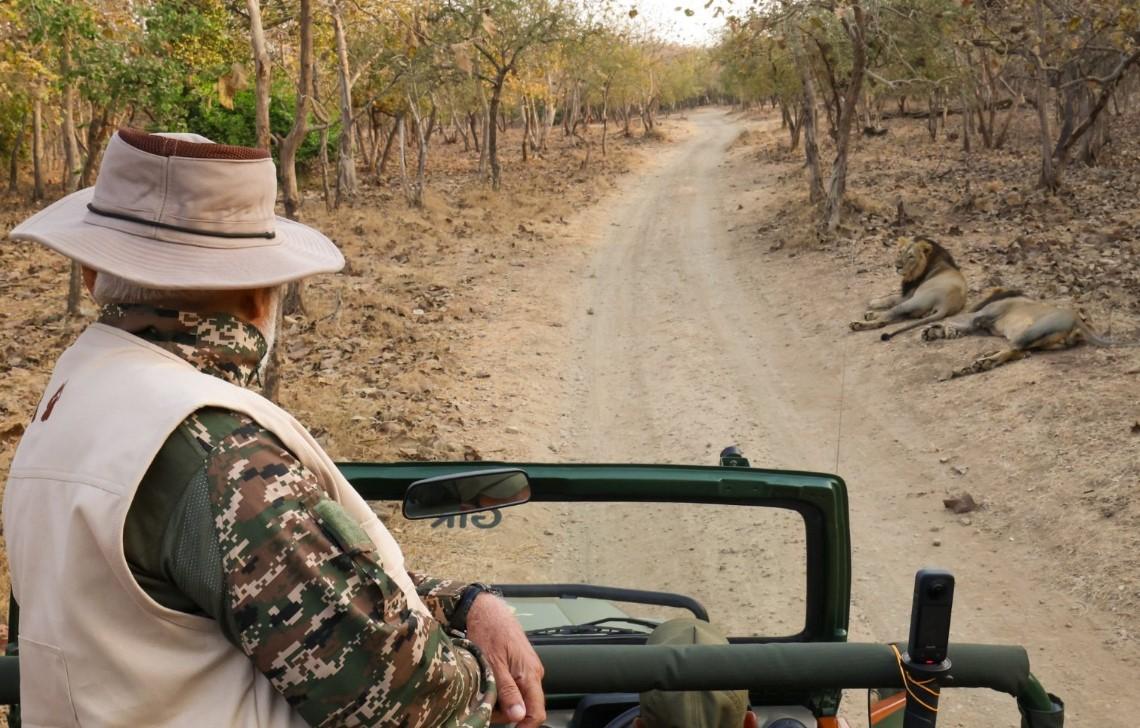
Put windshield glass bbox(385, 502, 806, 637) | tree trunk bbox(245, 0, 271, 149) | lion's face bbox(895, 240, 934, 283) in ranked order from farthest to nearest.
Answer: lion's face bbox(895, 240, 934, 283) → tree trunk bbox(245, 0, 271, 149) → windshield glass bbox(385, 502, 806, 637)

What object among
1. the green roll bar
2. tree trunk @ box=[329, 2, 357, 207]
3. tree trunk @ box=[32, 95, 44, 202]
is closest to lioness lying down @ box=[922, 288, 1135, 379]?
the green roll bar

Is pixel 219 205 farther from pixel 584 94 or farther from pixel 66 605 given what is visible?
pixel 584 94

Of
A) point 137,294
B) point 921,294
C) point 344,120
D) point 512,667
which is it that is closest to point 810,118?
point 921,294

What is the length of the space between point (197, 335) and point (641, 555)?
1.51 meters

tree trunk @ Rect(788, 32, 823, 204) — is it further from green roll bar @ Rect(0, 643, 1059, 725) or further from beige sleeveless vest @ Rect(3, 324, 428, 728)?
beige sleeveless vest @ Rect(3, 324, 428, 728)

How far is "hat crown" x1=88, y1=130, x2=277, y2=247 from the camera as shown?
143 centimetres

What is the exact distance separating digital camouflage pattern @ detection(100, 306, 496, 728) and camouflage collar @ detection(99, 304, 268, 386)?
179 millimetres

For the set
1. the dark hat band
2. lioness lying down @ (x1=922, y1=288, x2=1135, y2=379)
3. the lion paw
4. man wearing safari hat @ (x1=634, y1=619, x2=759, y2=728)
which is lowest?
the lion paw

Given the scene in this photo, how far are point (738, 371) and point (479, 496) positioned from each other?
351 inches

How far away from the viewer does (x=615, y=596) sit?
2.62 m

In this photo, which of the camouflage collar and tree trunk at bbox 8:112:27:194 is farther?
tree trunk at bbox 8:112:27:194

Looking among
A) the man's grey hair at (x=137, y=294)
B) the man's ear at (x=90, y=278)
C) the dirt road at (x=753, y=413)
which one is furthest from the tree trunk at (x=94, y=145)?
the man's grey hair at (x=137, y=294)

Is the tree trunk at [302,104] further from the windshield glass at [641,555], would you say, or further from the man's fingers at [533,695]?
the man's fingers at [533,695]

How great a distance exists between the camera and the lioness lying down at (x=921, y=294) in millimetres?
11523
